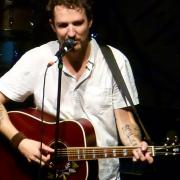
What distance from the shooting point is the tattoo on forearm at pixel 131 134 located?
2.82m

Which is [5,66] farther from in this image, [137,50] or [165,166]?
[165,166]

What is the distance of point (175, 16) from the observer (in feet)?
12.5

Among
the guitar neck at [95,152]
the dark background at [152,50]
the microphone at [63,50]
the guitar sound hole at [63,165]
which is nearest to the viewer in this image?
the microphone at [63,50]

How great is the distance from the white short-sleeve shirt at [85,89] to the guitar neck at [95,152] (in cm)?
12

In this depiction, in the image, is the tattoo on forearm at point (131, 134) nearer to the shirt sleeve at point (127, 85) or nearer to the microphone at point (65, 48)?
the shirt sleeve at point (127, 85)

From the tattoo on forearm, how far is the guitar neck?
178 millimetres

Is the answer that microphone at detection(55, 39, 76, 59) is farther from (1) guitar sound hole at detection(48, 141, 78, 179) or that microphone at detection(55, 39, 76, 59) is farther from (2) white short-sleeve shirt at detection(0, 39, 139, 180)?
(1) guitar sound hole at detection(48, 141, 78, 179)

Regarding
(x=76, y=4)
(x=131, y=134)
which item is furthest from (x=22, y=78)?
(x=131, y=134)

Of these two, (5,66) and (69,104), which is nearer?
(69,104)

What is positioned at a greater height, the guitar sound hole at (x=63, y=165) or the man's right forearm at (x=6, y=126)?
the man's right forearm at (x=6, y=126)

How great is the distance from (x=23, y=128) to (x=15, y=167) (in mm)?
295

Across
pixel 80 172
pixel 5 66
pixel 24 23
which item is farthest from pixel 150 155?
pixel 24 23

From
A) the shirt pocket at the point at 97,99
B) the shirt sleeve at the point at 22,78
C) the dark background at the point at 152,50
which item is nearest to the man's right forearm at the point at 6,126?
the shirt sleeve at the point at 22,78

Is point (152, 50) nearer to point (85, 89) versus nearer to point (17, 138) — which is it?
point (85, 89)
